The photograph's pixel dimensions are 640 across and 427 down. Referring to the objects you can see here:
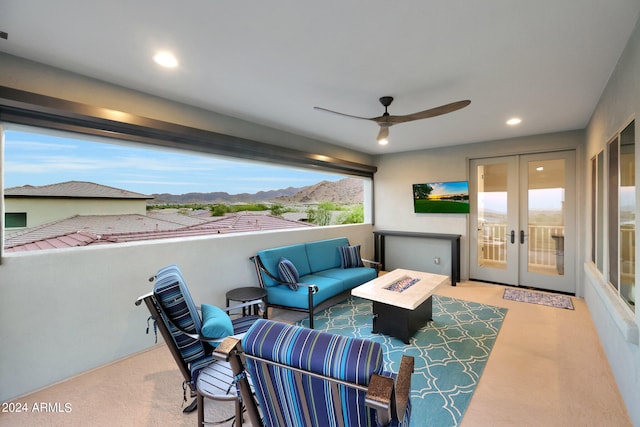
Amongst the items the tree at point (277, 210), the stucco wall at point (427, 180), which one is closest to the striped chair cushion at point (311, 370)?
the tree at point (277, 210)

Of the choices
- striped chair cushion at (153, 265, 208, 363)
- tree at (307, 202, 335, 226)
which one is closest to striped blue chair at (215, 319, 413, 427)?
striped chair cushion at (153, 265, 208, 363)

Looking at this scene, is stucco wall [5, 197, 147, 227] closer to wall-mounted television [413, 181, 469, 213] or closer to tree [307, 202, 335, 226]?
tree [307, 202, 335, 226]

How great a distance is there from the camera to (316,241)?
189 inches

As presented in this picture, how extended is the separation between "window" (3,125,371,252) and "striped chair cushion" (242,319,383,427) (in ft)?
8.49

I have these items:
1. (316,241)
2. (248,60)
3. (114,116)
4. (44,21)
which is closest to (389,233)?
(316,241)

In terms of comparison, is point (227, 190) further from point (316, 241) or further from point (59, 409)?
point (59, 409)

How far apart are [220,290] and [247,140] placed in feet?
6.33

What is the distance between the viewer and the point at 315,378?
98cm

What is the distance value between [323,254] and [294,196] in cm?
149

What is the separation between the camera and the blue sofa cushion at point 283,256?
371 centimetres

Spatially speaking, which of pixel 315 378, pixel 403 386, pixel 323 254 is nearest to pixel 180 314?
pixel 315 378

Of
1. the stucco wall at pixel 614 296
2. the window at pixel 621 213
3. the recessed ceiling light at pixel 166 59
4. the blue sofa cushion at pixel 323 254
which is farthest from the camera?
the blue sofa cushion at pixel 323 254

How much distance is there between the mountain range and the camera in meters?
3.74

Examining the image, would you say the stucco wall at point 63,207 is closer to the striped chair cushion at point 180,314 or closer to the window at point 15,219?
the window at point 15,219
